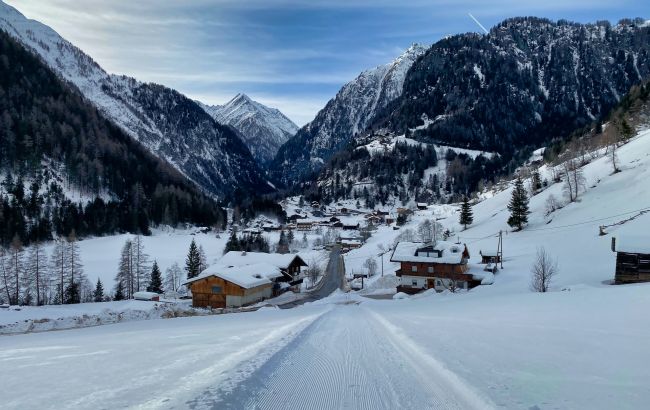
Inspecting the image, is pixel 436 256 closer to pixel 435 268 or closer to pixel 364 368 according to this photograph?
pixel 435 268

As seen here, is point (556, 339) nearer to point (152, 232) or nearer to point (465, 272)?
point (465, 272)

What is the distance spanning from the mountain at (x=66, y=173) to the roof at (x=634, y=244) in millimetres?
125458

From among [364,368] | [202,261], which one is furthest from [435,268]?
[364,368]

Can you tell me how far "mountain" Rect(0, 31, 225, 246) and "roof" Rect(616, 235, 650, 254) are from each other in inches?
4939

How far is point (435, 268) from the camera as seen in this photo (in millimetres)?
56156

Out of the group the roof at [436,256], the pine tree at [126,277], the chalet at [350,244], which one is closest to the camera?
the roof at [436,256]

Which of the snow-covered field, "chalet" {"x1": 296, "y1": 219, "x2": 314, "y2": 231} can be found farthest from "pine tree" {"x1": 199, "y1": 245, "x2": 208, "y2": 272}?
"chalet" {"x1": 296, "y1": 219, "x2": 314, "y2": 231}

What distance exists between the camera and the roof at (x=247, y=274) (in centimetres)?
5094

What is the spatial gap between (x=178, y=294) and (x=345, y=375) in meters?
63.5

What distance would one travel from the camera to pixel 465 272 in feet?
178

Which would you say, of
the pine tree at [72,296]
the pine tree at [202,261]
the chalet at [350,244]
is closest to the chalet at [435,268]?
the pine tree at [202,261]

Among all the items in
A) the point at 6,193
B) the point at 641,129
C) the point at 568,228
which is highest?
the point at 641,129

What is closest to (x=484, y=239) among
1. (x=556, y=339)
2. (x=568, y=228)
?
(x=568, y=228)

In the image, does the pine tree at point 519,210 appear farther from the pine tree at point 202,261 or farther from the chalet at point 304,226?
the chalet at point 304,226
